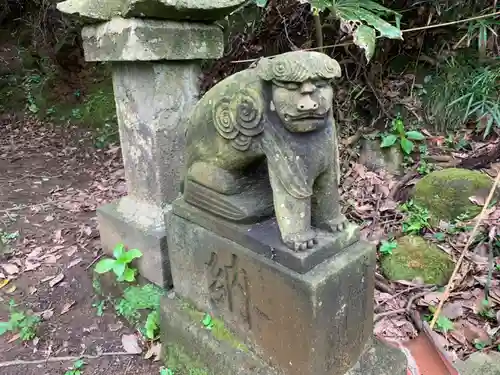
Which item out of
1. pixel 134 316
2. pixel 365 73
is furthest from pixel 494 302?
pixel 365 73

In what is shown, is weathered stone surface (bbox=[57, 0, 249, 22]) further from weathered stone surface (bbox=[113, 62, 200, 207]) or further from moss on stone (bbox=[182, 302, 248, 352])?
moss on stone (bbox=[182, 302, 248, 352])

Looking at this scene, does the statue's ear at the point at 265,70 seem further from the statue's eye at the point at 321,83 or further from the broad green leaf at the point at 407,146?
the broad green leaf at the point at 407,146

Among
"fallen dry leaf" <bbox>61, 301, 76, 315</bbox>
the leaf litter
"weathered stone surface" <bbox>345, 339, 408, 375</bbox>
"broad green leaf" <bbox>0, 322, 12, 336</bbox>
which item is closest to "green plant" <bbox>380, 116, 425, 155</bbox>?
the leaf litter

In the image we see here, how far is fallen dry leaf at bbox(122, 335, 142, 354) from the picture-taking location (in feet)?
7.95

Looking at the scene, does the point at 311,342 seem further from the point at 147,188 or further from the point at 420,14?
the point at 420,14

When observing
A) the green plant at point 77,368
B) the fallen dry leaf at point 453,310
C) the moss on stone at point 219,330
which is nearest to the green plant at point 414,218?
the fallen dry leaf at point 453,310

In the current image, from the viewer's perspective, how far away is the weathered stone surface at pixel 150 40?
2207mm

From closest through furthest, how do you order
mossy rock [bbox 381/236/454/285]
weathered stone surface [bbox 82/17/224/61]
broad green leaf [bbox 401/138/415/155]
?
1. weathered stone surface [bbox 82/17/224/61]
2. mossy rock [bbox 381/236/454/285]
3. broad green leaf [bbox 401/138/415/155]

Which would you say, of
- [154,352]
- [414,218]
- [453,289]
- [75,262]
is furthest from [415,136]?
[75,262]

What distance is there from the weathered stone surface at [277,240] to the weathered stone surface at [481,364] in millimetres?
941

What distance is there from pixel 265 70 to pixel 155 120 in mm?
1040

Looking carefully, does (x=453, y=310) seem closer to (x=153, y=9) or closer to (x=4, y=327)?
(x=153, y=9)

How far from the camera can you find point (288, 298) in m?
1.65

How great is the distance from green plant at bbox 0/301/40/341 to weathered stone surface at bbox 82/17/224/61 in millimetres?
1556
